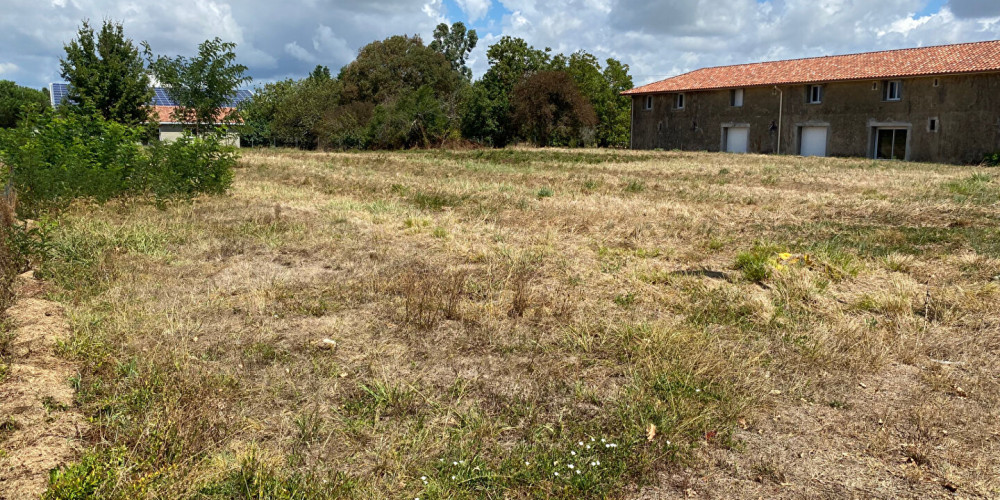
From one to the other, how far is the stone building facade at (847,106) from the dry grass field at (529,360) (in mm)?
25787

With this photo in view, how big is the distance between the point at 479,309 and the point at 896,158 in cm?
3337

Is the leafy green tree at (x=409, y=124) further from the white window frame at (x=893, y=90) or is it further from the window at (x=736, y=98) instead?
the white window frame at (x=893, y=90)

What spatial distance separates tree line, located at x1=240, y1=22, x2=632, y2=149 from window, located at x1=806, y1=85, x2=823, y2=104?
12809 mm

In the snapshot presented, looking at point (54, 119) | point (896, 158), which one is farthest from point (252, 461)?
point (896, 158)

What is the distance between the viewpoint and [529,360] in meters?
4.53

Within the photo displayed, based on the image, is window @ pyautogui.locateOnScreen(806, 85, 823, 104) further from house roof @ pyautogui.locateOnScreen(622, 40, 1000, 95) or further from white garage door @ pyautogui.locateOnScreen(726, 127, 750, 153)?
white garage door @ pyautogui.locateOnScreen(726, 127, 750, 153)

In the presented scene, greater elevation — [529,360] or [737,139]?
[737,139]

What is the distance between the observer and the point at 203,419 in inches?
133

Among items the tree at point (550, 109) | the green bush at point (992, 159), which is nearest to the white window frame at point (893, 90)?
the green bush at point (992, 159)

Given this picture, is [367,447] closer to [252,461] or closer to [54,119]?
[252,461]

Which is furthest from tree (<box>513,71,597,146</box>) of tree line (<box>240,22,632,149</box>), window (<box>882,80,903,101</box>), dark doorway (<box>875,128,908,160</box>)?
window (<box>882,80,903,101</box>)

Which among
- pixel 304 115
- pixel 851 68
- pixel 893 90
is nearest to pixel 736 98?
pixel 851 68

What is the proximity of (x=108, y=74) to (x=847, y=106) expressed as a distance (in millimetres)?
34287

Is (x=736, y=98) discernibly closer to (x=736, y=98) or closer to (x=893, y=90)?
(x=736, y=98)
